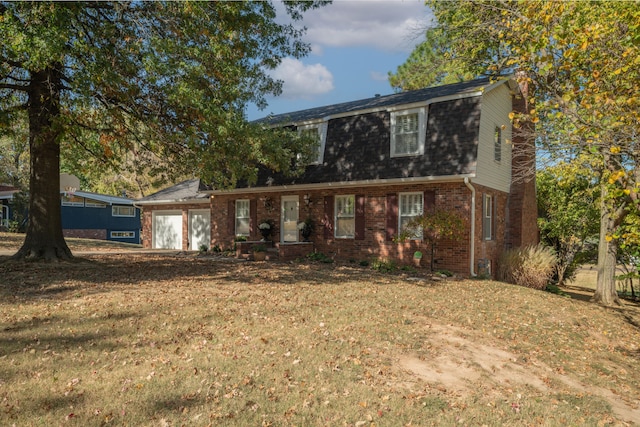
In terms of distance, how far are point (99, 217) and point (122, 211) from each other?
1.99 meters

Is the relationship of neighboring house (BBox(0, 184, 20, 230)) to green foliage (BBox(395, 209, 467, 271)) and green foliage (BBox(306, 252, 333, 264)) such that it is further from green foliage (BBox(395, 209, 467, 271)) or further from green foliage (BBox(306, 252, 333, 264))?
green foliage (BBox(395, 209, 467, 271))

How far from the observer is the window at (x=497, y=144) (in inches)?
594

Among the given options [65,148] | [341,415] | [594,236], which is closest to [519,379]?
[341,415]

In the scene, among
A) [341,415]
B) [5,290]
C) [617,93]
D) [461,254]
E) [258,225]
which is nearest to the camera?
[341,415]

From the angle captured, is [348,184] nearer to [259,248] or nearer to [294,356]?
[259,248]

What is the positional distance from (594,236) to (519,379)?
54.5 feet

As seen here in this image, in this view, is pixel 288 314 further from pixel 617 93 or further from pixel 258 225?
pixel 258 225

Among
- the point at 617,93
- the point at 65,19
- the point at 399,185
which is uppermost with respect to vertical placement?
the point at 65,19

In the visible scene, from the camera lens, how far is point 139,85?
11109 millimetres

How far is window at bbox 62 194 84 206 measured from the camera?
98.2ft

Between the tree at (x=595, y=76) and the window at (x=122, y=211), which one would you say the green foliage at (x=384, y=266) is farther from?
the window at (x=122, y=211)

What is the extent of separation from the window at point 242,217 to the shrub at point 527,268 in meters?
10.4

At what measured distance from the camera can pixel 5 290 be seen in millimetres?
8797

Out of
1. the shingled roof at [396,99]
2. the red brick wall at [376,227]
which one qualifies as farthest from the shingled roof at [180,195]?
the shingled roof at [396,99]
